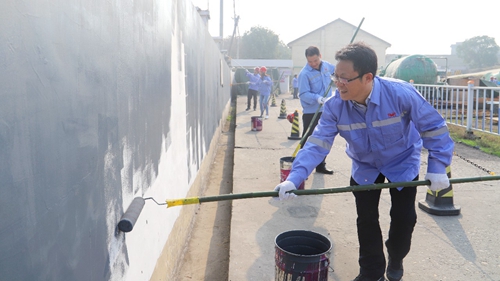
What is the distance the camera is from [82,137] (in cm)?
184

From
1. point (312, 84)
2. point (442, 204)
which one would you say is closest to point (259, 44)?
point (312, 84)

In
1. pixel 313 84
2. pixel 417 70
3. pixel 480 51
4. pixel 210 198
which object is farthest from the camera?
pixel 480 51

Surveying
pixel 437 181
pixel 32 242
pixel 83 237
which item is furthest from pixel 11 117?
pixel 437 181

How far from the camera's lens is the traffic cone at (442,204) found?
4.57 meters

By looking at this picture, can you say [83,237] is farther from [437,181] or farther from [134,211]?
[437,181]

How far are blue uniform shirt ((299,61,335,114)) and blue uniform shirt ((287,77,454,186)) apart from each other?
10.1 ft

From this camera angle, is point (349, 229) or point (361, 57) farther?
point (349, 229)

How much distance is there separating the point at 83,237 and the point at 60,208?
309 millimetres

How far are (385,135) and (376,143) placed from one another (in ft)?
0.27

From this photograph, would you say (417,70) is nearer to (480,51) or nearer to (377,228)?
(377,228)

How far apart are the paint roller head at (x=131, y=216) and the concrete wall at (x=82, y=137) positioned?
42 mm

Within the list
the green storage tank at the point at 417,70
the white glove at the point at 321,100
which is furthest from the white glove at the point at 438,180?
the green storage tank at the point at 417,70

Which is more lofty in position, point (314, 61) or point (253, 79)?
point (253, 79)

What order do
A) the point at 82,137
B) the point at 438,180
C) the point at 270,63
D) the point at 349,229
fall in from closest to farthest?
the point at 82,137, the point at 438,180, the point at 349,229, the point at 270,63
